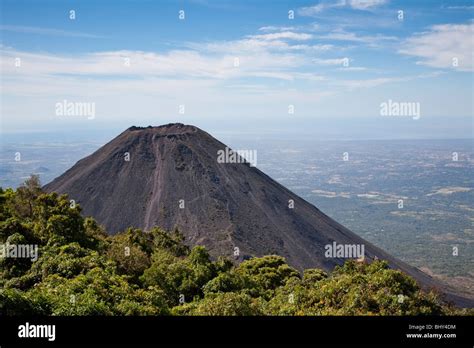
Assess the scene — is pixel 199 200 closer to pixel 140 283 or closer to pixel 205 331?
pixel 140 283

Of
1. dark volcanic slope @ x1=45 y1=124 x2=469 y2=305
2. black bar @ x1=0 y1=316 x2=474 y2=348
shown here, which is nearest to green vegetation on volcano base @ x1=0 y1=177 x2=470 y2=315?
black bar @ x1=0 y1=316 x2=474 y2=348

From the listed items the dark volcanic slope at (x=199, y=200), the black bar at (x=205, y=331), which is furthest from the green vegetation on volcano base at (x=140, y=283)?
the dark volcanic slope at (x=199, y=200)

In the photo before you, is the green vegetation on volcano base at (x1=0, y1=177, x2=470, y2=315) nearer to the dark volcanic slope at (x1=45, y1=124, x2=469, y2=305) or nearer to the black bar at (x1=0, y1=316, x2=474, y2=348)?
the black bar at (x1=0, y1=316, x2=474, y2=348)

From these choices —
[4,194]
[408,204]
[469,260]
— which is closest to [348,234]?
[469,260]

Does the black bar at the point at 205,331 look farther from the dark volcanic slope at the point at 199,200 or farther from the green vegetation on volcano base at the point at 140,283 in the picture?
the dark volcanic slope at the point at 199,200

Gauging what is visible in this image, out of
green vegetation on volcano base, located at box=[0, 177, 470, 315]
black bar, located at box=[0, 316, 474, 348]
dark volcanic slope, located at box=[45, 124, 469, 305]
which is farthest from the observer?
dark volcanic slope, located at box=[45, 124, 469, 305]

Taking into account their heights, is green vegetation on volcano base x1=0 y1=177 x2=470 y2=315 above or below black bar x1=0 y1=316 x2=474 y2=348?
below

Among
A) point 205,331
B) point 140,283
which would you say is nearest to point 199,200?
point 140,283
